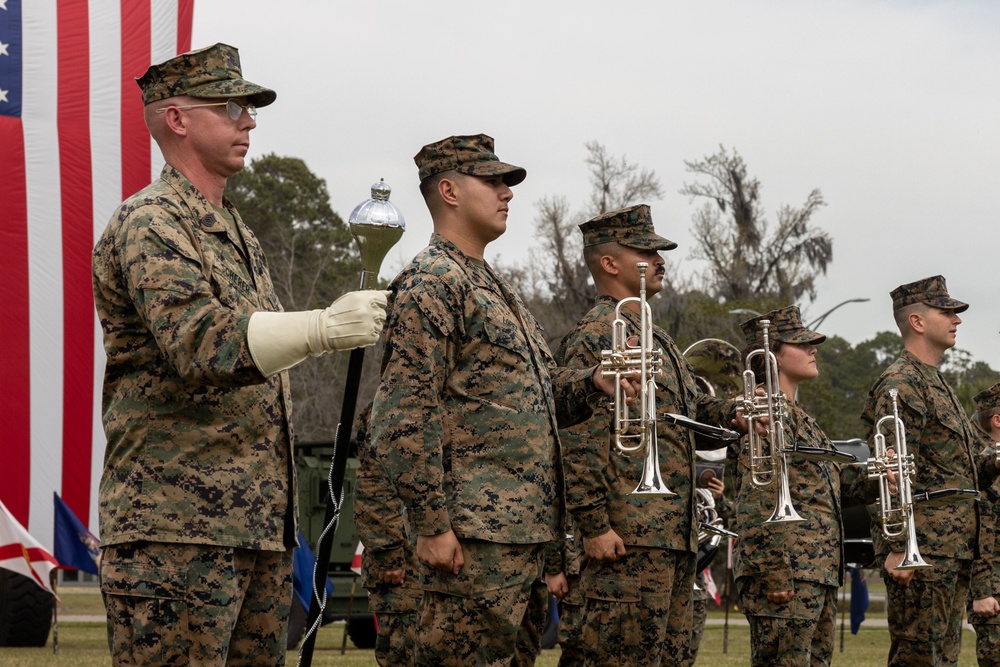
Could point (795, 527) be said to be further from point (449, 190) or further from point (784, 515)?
point (449, 190)

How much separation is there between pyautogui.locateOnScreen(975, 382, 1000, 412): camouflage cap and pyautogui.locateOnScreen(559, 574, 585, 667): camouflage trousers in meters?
5.53

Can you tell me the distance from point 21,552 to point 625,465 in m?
7.58

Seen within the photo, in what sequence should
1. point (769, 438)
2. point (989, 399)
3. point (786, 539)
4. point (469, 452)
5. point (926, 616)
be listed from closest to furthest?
point (469, 452) < point (769, 438) < point (786, 539) < point (926, 616) < point (989, 399)

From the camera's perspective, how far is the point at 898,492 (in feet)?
28.4

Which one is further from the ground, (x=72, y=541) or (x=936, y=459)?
(x=936, y=459)

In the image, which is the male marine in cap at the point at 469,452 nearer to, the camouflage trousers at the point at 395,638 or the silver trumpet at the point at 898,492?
the camouflage trousers at the point at 395,638

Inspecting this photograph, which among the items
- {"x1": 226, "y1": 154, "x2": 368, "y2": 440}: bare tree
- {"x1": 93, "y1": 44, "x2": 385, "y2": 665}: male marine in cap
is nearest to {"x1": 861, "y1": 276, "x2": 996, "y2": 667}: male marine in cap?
{"x1": 93, "y1": 44, "x2": 385, "y2": 665}: male marine in cap

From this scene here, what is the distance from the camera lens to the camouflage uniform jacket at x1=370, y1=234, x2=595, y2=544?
4969 mm

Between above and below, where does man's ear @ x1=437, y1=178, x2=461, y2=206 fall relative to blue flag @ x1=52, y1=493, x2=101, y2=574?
above

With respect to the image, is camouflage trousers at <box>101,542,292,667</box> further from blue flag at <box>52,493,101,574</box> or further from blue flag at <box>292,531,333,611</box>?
blue flag at <box>292,531,333,611</box>

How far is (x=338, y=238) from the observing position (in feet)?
148

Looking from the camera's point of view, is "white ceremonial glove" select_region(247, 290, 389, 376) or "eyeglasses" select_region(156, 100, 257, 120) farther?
"eyeglasses" select_region(156, 100, 257, 120)

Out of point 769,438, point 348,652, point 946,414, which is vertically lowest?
point 348,652

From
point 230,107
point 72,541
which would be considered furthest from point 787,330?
point 72,541
